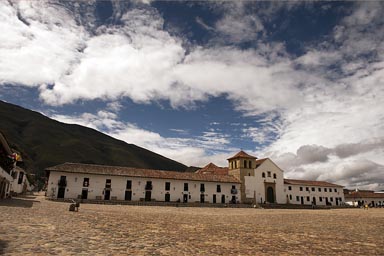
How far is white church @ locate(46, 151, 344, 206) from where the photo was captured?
44.2 m

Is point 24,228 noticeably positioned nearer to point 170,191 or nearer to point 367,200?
point 170,191

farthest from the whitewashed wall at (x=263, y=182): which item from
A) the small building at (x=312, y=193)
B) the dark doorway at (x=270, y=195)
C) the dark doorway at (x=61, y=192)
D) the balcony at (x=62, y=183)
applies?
the dark doorway at (x=61, y=192)

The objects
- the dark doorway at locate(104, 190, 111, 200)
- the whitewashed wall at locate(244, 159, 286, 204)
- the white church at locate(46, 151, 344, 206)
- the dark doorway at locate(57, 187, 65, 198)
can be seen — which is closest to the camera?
the dark doorway at locate(57, 187, 65, 198)

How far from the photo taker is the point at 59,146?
139500mm

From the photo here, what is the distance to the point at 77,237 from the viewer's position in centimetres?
896

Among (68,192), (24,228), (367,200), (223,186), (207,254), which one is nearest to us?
(207,254)

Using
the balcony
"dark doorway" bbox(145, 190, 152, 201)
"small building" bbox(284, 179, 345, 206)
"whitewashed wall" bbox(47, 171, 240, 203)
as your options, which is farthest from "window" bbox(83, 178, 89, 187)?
"small building" bbox(284, 179, 345, 206)

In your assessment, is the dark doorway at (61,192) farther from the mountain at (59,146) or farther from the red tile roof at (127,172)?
the mountain at (59,146)

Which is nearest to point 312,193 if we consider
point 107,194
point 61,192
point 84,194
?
point 107,194

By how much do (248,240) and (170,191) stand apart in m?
40.5

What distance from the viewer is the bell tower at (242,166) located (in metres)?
56.9

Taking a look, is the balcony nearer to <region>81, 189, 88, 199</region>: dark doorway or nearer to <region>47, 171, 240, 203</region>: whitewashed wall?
<region>47, 171, 240, 203</region>: whitewashed wall

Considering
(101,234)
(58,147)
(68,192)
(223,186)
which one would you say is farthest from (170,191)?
(58,147)

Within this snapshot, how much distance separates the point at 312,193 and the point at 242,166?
851 inches
